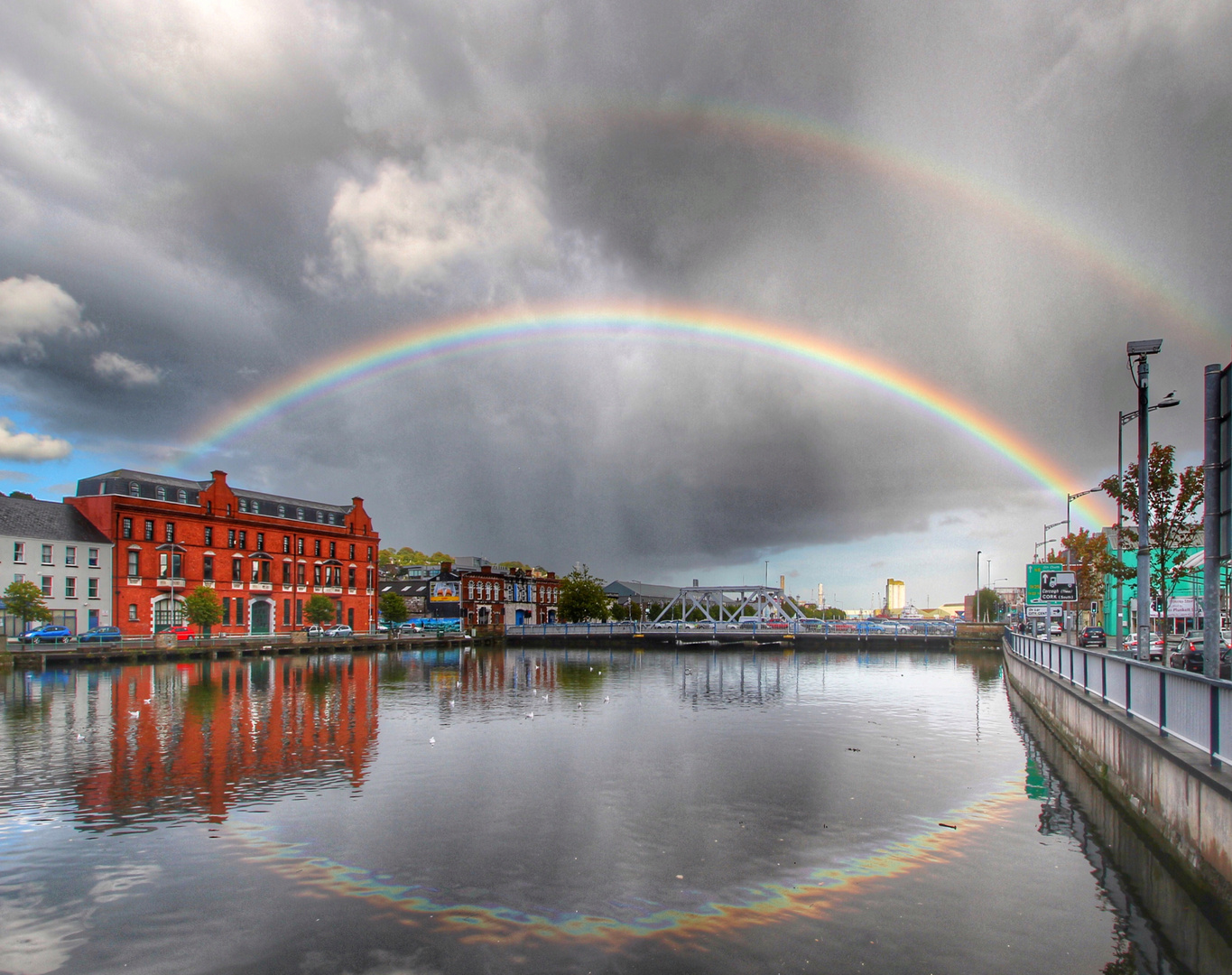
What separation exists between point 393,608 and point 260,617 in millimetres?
18941

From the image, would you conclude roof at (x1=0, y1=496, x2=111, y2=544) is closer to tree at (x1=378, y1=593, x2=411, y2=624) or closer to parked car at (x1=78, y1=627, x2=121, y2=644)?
parked car at (x1=78, y1=627, x2=121, y2=644)

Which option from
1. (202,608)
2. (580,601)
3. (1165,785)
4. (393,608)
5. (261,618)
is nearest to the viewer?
(1165,785)

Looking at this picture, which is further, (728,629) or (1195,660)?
(728,629)

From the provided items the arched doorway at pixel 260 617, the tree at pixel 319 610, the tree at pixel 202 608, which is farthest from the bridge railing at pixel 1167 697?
the arched doorway at pixel 260 617

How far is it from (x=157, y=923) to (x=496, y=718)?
75.0 feet

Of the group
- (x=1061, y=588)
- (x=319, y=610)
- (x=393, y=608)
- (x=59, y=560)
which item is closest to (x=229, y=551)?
(x=319, y=610)

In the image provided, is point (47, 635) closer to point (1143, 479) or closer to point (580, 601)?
point (1143, 479)

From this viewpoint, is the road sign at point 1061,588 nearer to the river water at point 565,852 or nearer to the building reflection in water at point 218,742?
the river water at point 565,852

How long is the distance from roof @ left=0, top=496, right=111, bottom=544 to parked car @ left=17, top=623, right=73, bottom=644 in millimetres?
8265

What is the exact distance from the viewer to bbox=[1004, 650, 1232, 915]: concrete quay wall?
11.2 meters

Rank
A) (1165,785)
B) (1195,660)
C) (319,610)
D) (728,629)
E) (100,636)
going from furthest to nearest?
(728,629) → (319,610) → (100,636) → (1195,660) → (1165,785)

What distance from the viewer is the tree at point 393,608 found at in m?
111

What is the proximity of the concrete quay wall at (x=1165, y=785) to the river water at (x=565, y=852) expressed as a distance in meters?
0.58

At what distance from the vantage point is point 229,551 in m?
91.6
